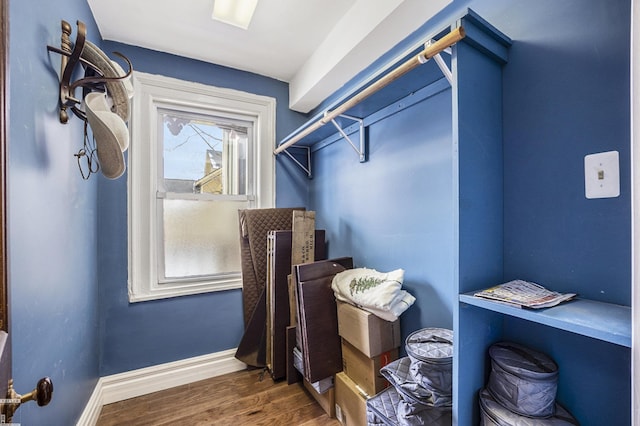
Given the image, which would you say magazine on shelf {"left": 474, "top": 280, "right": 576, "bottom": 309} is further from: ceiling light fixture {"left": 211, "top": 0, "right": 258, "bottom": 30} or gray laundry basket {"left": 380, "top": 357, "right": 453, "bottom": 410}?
ceiling light fixture {"left": 211, "top": 0, "right": 258, "bottom": 30}

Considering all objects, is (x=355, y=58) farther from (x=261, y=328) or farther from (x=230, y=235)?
(x=261, y=328)

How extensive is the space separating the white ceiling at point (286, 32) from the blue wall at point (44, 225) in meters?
0.35

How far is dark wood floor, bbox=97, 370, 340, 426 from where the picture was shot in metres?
1.65

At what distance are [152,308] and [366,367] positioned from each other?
64.0 inches

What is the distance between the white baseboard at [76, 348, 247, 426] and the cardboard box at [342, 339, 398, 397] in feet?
3.63

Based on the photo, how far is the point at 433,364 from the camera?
1048mm

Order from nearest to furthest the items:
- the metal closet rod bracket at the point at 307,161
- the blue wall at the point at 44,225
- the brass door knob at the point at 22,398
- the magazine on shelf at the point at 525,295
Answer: the brass door knob at the point at 22,398 < the magazine on shelf at the point at 525,295 < the blue wall at the point at 44,225 < the metal closet rod bracket at the point at 307,161

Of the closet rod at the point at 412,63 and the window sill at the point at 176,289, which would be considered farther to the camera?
Result: the window sill at the point at 176,289

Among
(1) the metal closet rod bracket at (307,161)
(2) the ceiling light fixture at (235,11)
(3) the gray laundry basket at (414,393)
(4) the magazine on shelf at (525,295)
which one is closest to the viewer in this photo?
(4) the magazine on shelf at (525,295)

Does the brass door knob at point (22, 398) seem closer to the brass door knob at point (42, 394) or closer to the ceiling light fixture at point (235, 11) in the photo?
the brass door knob at point (42, 394)

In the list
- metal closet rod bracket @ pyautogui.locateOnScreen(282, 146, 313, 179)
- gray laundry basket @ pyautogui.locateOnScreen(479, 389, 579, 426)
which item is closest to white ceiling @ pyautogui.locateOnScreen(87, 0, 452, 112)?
metal closet rod bracket @ pyautogui.locateOnScreen(282, 146, 313, 179)

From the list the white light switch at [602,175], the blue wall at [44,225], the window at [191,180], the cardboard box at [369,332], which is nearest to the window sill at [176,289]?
the window at [191,180]

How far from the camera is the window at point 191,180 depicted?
2.02 m

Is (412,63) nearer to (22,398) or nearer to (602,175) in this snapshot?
(602,175)
